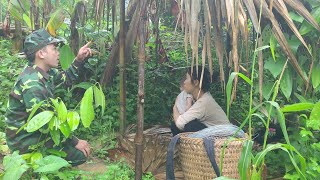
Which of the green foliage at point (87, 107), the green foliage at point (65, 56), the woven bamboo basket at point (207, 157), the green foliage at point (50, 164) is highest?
the green foliage at point (65, 56)

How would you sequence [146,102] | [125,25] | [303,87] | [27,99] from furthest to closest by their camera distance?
[146,102] → [125,25] → [303,87] → [27,99]

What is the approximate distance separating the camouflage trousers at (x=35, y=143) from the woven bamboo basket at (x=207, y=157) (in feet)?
2.96

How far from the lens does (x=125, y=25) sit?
195 inches

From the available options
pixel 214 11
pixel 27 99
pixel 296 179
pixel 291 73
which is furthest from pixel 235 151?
pixel 27 99

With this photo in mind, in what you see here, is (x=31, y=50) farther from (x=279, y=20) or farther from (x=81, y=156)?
(x=279, y=20)

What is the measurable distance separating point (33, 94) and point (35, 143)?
40 centimetres

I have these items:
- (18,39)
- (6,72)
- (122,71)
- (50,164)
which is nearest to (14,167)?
(50,164)

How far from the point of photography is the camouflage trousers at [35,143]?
3670 millimetres

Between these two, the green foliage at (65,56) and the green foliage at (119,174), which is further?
the green foliage at (65,56)

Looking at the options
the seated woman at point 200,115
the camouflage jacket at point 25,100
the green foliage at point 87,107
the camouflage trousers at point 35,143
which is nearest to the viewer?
the green foliage at point 87,107

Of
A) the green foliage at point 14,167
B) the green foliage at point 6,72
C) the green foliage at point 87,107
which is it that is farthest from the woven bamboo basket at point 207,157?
the green foliage at point 6,72

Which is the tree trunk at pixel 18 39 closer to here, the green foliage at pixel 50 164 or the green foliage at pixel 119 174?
the green foliage at pixel 119 174

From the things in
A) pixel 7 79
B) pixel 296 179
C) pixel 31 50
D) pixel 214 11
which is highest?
pixel 214 11

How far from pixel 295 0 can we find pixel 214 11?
713 millimetres
